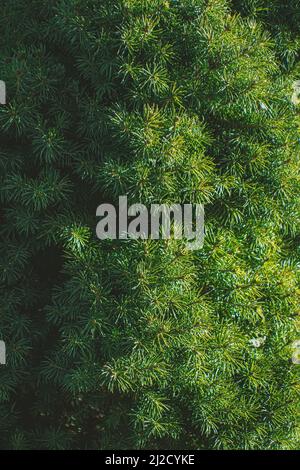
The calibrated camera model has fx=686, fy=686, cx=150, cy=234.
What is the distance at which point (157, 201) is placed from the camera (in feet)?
9.14

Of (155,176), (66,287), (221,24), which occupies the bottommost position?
(66,287)

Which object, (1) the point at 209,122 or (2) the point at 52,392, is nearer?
(1) the point at 209,122

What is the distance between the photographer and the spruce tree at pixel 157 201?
2.75 m

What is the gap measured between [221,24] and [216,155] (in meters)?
0.53

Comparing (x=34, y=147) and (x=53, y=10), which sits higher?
(x=53, y=10)

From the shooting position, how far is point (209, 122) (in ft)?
9.53

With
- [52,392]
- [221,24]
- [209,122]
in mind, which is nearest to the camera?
[221,24]

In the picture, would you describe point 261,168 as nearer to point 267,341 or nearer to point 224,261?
point 224,261

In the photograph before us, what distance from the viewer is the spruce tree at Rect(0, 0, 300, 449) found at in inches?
108

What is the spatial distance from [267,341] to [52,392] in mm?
1009

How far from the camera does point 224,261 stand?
9.45 feet

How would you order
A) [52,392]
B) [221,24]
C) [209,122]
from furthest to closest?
[52,392] < [209,122] < [221,24]

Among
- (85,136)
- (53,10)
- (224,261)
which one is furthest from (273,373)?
(53,10)
